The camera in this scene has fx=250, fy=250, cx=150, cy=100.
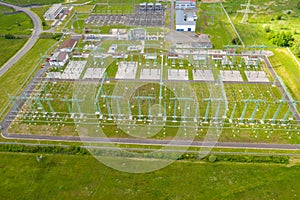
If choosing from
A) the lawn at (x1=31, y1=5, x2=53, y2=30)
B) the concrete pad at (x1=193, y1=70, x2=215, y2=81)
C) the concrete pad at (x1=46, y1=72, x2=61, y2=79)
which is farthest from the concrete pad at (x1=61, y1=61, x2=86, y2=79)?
the concrete pad at (x1=193, y1=70, x2=215, y2=81)

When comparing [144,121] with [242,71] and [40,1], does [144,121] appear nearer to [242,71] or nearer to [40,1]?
[242,71]

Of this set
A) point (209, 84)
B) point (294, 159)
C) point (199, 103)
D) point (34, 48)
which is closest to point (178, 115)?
point (199, 103)

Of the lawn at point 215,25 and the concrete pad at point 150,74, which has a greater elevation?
the lawn at point 215,25

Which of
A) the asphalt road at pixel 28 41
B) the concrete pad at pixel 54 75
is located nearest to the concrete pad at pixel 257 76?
the concrete pad at pixel 54 75

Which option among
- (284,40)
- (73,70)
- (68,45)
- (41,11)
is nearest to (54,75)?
(73,70)

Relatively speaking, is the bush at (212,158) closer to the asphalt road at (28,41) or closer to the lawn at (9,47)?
the asphalt road at (28,41)

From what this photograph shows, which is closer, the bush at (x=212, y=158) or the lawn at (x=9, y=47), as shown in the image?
the bush at (x=212, y=158)

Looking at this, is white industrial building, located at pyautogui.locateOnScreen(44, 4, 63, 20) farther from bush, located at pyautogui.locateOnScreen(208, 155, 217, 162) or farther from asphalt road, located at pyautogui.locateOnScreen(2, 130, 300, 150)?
bush, located at pyautogui.locateOnScreen(208, 155, 217, 162)
